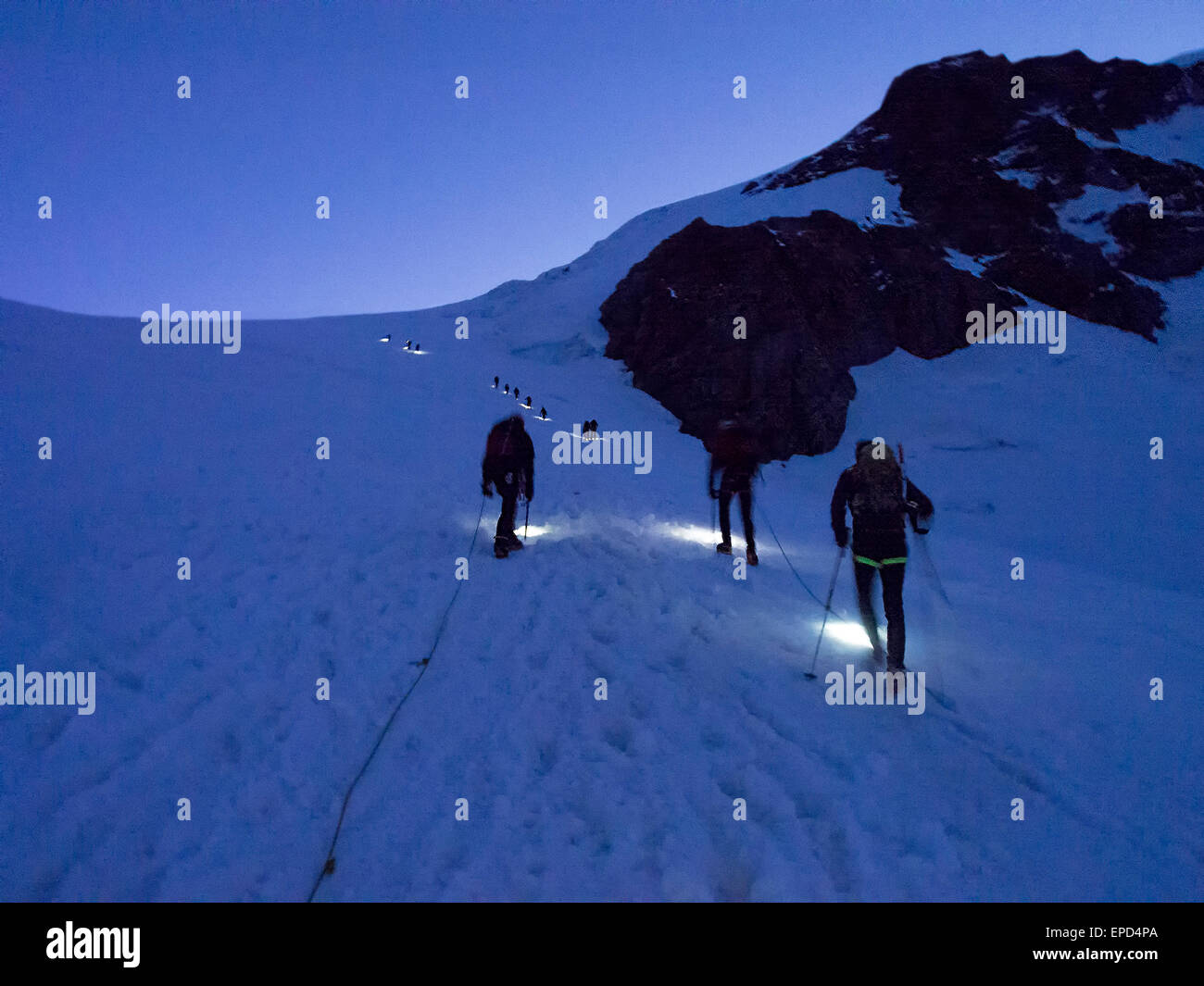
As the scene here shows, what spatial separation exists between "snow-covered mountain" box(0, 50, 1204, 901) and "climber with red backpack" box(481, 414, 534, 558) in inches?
18.9

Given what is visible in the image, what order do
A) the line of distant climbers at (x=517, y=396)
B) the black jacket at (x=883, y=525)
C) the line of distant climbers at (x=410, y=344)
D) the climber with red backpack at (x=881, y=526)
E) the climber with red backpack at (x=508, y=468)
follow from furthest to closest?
1. the line of distant climbers at (x=410, y=344)
2. the line of distant climbers at (x=517, y=396)
3. the climber with red backpack at (x=508, y=468)
4. the black jacket at (x=883, y=525)
5. the climber with red backpack at (x=881, y=526)

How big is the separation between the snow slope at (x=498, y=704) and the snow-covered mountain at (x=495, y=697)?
3cm

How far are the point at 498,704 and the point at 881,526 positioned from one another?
4.02 metres

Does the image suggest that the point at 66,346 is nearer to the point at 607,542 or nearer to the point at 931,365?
the point at 607,542

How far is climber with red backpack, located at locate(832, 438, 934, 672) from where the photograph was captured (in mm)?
5637

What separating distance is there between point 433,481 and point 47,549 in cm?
706

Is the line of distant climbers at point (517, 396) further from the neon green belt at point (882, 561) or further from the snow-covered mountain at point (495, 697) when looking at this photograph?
the neon green belt at point (882, 561)

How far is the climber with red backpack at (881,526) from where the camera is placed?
564 cm

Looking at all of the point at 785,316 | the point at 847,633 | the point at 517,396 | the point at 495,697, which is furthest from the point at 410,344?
the point at 495,697

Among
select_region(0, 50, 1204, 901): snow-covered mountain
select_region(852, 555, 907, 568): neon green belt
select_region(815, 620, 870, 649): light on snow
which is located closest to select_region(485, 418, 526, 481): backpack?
select_region(0, 50, 1204, 901): snow-covered mountain

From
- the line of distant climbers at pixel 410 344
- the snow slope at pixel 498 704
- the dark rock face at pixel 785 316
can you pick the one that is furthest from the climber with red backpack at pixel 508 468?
the line of distant climbers at pixel 410 344

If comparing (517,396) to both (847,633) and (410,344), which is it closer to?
(410,344)
